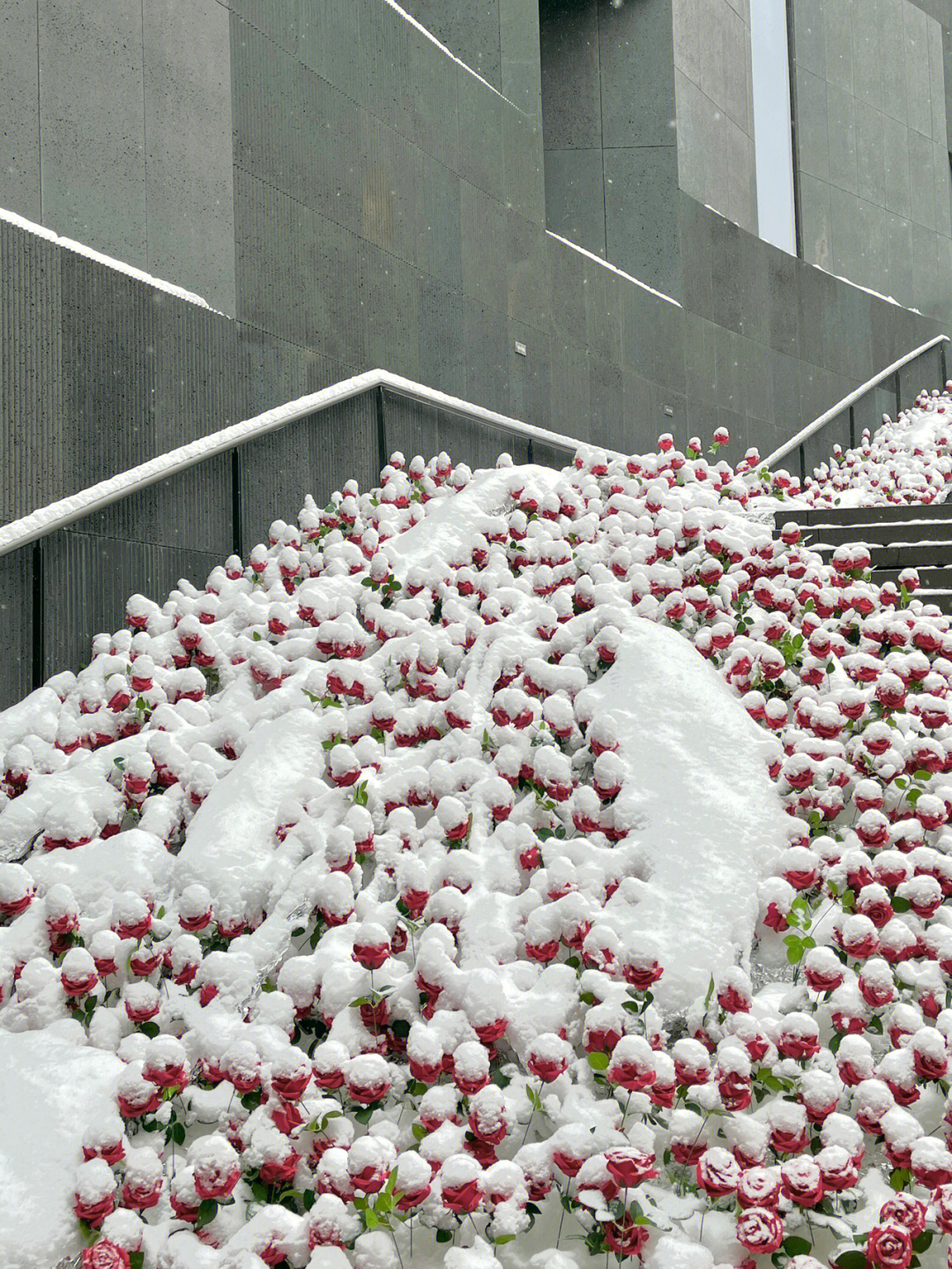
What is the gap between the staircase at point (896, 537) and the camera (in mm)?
5719

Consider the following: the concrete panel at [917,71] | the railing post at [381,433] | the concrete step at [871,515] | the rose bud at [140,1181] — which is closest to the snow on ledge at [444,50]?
the railing post at [381,433]

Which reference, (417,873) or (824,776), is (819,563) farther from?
(417,873)

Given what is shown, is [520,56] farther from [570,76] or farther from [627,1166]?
[627,1166]

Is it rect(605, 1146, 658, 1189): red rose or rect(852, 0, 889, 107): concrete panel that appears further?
rect(852, 0, 889, 107): concrete panel

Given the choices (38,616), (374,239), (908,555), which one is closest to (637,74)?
(374,239)

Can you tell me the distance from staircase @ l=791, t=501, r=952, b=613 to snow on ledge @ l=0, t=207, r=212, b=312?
9.82ft

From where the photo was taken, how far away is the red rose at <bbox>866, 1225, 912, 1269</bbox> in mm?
2135

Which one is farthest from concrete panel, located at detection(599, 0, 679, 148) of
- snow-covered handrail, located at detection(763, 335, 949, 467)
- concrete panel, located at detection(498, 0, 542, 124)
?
snow-covered handrail, located at detection(763, 335, 949, 467)

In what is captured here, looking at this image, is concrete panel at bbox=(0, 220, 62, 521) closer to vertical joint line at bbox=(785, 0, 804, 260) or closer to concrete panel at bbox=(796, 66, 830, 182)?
vertical joint line at bbox=(785, 0, 804, 260)

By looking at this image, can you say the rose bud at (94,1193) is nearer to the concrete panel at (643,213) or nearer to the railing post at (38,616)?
the railing post at (38,616)

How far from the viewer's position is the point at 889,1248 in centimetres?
214

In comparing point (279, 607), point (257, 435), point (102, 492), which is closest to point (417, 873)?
point (279, 607)

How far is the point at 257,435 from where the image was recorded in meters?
6.20

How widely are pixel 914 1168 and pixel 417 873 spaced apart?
1256 millimetres
